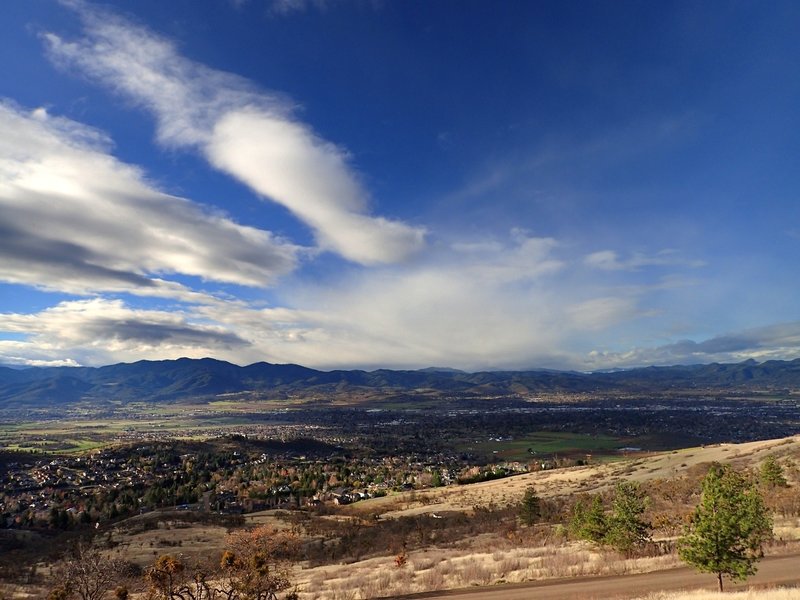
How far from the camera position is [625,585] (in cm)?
2173

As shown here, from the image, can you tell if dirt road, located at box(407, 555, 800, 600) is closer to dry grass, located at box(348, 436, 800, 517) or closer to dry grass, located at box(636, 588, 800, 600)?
dry grass, located at box(636, 588, 800, 600)

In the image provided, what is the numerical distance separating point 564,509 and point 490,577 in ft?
106

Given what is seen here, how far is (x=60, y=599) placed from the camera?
19.4m

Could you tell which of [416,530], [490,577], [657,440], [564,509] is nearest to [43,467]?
[416,530]

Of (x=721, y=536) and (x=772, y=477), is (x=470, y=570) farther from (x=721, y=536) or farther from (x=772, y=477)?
(x=772, y=477)

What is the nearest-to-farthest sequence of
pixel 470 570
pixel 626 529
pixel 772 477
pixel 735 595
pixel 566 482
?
pixel 735 595 → pixel 470 570 → pixel 626 529 → pixel 772 477 → pixel 566 482

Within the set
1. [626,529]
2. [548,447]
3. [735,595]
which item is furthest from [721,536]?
[548,447]

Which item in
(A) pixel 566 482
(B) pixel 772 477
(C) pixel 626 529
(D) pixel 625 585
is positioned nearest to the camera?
(D) pixel 625 585

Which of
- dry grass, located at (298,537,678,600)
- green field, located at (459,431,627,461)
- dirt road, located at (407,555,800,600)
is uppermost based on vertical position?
dirt road, located at (407,555,800,600)

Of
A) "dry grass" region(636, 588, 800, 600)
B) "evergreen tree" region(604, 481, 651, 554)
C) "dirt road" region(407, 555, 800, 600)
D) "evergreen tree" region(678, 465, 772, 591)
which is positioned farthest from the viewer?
"evergreen tree" region(604, 481, 651, 554)

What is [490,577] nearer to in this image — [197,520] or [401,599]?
[401,599]

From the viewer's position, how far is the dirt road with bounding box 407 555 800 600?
20.5 metres

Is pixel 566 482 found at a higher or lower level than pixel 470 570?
lower

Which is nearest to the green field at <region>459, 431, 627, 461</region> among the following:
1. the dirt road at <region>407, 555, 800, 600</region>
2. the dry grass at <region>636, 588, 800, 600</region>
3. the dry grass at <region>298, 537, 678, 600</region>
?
the dry grass at <region>298, 537, 678, 600</region>
